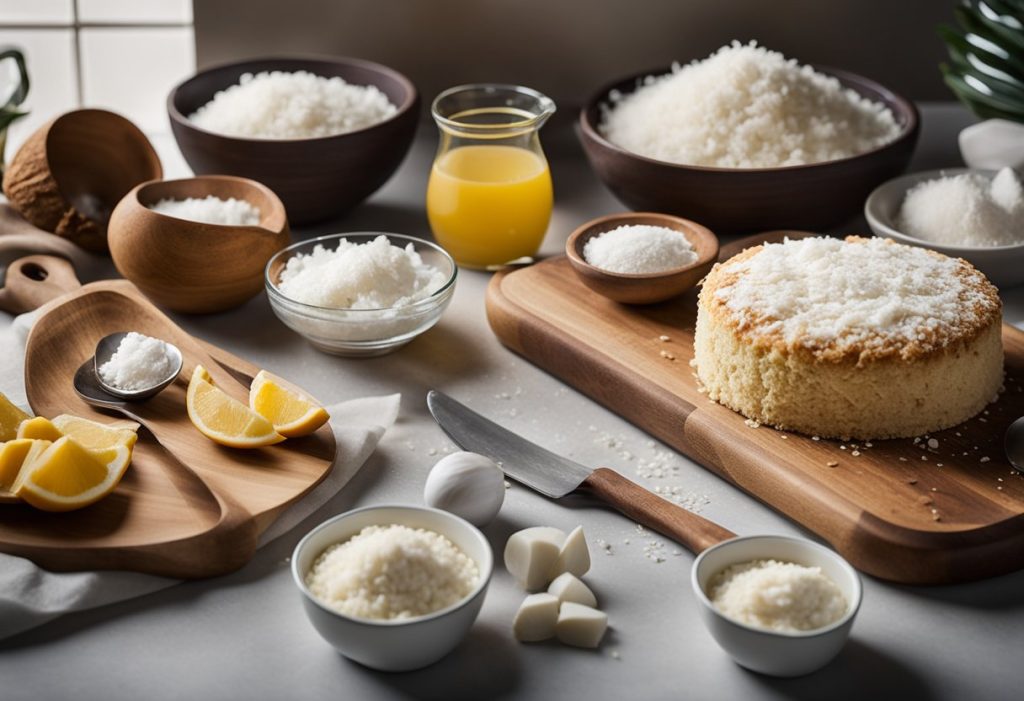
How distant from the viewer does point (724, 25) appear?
8.50 feet

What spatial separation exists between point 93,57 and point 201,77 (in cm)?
63

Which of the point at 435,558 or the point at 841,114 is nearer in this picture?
the point at 435,558

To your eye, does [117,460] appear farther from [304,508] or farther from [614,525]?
[614,525]

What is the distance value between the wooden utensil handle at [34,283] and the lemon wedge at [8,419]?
0.46m

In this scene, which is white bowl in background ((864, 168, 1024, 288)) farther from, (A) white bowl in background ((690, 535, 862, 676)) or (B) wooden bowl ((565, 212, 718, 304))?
(A) white bowl in background ((690, 535, 862, 676))

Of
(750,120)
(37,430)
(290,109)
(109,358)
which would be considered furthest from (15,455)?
(750,120)

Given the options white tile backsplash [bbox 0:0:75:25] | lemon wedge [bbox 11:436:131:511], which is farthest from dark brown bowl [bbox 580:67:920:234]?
white tile backsplash [bbox 0:0:75:25]

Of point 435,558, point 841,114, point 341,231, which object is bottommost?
point 341,231

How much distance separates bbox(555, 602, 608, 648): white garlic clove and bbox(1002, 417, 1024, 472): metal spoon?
1.86 feet

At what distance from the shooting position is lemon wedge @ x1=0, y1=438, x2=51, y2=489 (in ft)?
4.48

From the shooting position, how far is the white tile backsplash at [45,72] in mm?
2723

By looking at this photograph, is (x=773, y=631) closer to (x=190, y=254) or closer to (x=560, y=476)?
(x=560, y=476)

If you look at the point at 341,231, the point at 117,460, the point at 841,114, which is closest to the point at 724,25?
the point at 841,114

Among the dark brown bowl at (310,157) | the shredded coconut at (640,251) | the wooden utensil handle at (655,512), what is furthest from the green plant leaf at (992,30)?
the wooden utensil handle at (655,512)
